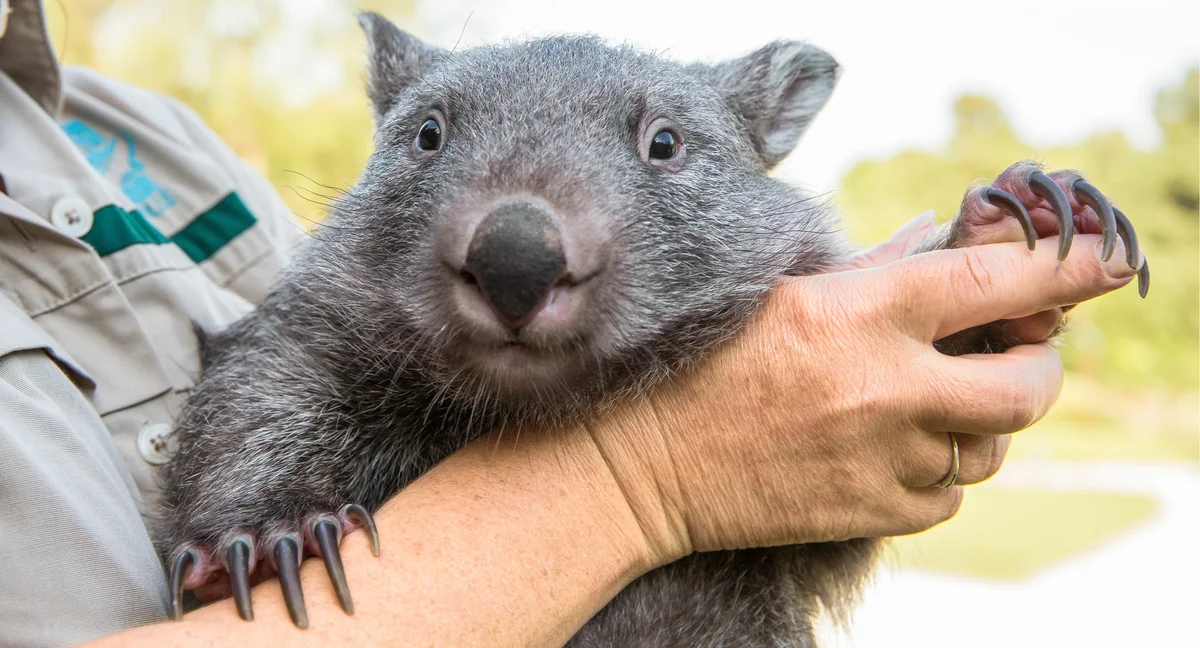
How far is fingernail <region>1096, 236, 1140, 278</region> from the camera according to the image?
88.6 inches

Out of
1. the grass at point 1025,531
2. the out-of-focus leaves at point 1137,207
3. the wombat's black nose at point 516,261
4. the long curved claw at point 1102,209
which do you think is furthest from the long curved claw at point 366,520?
the out-of-focus leaves at point 1137,207

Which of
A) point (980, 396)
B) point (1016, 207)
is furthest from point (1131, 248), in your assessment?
point (980, 396)

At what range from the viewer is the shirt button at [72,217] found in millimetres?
2631

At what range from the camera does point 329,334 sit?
2.98 metres

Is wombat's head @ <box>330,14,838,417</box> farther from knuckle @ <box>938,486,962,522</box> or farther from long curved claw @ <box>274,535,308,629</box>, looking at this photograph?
knuckle @ <box>938,486,962,522</box>

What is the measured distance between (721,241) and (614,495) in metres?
0.88

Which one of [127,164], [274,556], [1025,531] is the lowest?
[1025,531]

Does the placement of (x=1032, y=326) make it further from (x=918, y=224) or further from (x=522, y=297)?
(x=522, y=297)

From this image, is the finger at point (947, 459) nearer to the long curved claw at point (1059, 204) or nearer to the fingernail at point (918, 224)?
the long curved claw at point (1059, 204)

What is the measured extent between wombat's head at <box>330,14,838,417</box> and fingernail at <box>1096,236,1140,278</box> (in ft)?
2.87

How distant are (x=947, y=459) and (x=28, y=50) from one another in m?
3.13

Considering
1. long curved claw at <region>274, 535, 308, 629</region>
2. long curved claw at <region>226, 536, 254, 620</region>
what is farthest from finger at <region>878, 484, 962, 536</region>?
long curved claw at <region>226, 536, 254, 620</region>

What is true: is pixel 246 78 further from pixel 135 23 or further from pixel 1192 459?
pixel 1192 459

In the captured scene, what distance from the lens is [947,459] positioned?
2.41m
